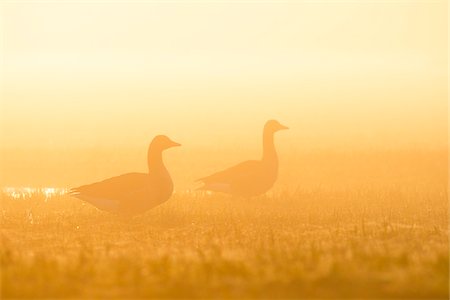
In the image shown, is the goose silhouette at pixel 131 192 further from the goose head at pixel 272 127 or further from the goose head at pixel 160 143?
the goose head at pixel 272 127

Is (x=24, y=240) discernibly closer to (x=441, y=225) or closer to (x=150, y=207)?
(x=150, y=207)

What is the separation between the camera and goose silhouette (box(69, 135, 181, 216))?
17531mm

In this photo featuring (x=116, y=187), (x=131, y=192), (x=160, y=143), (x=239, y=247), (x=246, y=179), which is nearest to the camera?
(x=239, y=247)

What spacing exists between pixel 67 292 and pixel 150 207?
8.55m

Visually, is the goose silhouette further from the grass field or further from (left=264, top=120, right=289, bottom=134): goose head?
(left=264, top=120, right=289, bottom=134): goose head

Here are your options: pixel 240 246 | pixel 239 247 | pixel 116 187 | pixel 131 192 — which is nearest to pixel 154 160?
pixel 116 187

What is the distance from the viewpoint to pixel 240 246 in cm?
1342

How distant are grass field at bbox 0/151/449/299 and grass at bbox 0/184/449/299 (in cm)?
2

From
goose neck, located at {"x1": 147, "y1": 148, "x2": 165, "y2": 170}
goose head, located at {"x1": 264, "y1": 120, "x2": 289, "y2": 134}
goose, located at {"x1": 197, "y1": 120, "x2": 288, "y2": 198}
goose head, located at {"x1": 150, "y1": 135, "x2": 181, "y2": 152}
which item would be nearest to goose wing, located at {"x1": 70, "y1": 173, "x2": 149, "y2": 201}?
goose neck, located at {"x1": 147, "y1": 148, "x2": 165, "y2": 170}

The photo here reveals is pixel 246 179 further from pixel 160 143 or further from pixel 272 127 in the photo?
pixel 160 143

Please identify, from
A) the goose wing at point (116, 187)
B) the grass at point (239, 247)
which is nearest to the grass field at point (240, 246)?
the grass at point (239, 247)

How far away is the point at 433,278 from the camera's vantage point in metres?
9.55

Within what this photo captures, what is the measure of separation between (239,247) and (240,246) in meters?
0.22

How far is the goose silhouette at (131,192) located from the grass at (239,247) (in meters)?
0.29
